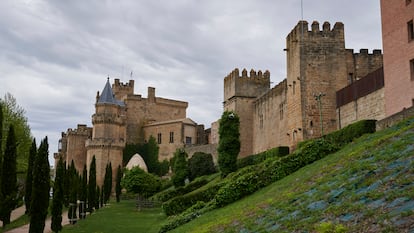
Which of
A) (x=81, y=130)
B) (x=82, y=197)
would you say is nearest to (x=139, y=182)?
(x=82, y=197)

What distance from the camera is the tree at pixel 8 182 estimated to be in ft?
70.6

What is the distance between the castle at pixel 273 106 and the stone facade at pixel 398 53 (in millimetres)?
2156

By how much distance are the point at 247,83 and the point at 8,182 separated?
1137 inches

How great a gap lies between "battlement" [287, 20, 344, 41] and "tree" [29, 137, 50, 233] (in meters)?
17.3

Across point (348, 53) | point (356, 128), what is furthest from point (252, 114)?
point (356, 128)

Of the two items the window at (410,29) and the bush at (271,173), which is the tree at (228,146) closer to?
the bush at (271,173)

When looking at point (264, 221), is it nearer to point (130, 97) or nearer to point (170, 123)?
point (170, 123)

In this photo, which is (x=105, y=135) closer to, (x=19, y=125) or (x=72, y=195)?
(x=19, y=125)

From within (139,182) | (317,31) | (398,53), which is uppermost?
(317,31)

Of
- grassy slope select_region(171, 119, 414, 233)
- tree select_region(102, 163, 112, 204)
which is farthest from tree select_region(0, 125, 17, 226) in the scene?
tree select_region(102, 163, 112, 204)

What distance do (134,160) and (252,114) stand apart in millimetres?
17731

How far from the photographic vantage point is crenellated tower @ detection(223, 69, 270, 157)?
4662 cm

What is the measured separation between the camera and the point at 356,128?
65.1 ft

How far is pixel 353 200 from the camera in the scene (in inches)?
369
